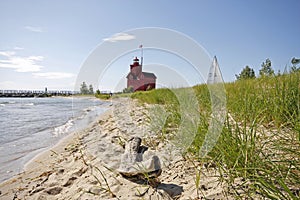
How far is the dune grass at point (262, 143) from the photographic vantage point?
1.07 m

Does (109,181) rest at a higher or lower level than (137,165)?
lower

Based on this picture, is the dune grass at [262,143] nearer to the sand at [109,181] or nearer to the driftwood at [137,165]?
the sand at [109,181]

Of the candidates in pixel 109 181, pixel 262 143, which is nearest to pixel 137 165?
pixel 109 181

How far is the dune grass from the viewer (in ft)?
3.50

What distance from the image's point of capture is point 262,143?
157 cm

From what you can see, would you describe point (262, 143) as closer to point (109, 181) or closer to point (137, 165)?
point (137, 165)

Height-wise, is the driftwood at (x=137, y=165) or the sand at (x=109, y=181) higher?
the driftwood at (x=137, y=165)

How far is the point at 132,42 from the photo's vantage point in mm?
3357

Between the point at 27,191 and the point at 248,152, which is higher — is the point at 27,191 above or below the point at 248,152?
below

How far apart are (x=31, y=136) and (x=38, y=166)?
289 cm

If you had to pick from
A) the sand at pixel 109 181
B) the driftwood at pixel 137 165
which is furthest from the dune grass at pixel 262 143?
the driftwood at pixel 137 165

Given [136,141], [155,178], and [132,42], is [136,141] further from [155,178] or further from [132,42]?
[132,42]

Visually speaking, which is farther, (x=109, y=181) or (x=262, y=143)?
(x=109, y=181)

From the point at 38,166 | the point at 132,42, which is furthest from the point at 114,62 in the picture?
the point at 38,166
